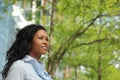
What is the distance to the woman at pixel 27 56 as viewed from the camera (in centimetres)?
375

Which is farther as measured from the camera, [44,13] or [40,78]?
[44,13]

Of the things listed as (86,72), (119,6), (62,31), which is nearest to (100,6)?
(119,6)

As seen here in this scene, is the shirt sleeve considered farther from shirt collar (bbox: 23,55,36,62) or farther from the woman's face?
the woman's face

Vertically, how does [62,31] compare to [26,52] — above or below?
below

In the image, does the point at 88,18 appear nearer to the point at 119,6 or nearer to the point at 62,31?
the point at 119,6

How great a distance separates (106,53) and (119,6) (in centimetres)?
864

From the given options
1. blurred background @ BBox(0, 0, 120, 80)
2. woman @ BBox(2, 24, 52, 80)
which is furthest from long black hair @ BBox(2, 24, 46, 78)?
blurred background @ BBox(0, 0, 120, 80)

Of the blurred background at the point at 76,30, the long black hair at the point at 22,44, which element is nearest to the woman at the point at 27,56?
the long black hair at the point at 22,44

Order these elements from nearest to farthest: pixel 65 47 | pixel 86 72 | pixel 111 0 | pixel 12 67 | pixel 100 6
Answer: pixel 12 67, pixel 111 0, pixel 100 6, pixel 65 47, pixel 86 72

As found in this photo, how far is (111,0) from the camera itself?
12234 millimetres

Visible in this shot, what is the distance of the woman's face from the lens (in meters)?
4.00

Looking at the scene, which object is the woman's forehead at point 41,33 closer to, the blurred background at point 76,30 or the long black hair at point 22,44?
the long black hair at point 22,44

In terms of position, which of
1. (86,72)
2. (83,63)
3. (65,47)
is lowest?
(86,72)

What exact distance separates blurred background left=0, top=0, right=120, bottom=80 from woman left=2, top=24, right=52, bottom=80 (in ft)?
10.5
